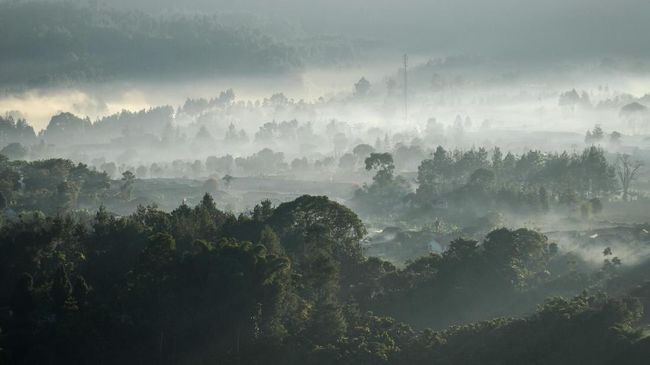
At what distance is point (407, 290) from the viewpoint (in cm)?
10762

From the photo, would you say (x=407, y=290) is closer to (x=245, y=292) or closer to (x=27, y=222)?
(x=245, y=292)

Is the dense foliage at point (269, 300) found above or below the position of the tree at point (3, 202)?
below

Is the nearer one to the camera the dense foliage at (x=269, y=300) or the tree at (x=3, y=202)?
the dense foliage at (x=269, y=300)

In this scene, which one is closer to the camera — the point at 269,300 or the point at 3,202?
the point at 269,300

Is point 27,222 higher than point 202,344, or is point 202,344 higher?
point 27,222

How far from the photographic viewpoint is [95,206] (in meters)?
193

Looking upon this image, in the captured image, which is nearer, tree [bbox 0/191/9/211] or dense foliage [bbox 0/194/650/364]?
dense foliage [bbox 0/194/650/364]

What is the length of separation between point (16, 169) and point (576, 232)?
103275 mm

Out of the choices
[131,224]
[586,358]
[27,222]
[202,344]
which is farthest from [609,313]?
[27,222]

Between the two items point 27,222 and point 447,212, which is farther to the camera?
point 447,212

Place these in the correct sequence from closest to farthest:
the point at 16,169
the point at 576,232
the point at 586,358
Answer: the point at 586,358
the point at 576,232
the point at 16,169

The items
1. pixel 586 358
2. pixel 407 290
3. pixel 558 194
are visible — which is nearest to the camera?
pixel 586 358

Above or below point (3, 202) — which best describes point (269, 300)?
below

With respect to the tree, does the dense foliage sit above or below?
below
